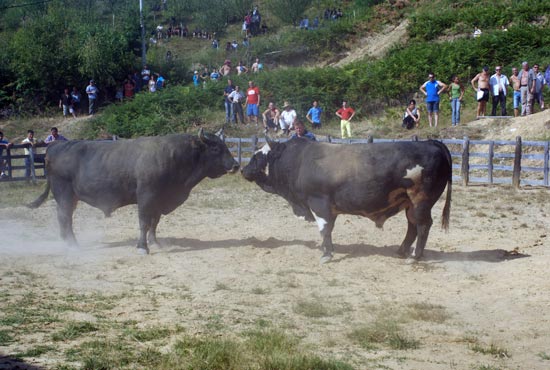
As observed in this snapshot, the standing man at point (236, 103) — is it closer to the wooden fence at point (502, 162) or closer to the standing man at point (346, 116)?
the standing man at point (346, 116)

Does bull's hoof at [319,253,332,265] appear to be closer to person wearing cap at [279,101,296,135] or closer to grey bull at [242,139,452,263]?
grey bull at [242,139,452,263]

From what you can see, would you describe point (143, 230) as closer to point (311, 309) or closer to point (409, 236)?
point (409, 236)

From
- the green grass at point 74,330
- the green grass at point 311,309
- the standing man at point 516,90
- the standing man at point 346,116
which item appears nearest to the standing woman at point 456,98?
the standing man at point 516,90

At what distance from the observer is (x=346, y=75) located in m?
32.3

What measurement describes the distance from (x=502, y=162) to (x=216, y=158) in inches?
442

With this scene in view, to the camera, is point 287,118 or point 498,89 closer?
point 498,89

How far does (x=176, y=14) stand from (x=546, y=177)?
155ft

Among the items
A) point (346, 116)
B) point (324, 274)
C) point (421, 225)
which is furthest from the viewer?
point (346, 116)

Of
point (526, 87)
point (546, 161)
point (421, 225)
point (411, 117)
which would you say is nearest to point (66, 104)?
point (411, 117)

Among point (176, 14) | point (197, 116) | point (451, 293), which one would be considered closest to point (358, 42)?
point (197, 116)

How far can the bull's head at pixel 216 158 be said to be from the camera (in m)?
13.6

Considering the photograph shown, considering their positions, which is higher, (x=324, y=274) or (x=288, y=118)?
(x=288, y=118)

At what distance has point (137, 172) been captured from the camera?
1316 cm

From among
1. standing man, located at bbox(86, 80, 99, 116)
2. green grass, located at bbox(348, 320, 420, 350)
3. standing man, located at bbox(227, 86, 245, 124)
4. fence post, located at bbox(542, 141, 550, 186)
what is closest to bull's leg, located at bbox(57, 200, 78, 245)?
green grass, located at bbox(348, 320, 420, 350)
